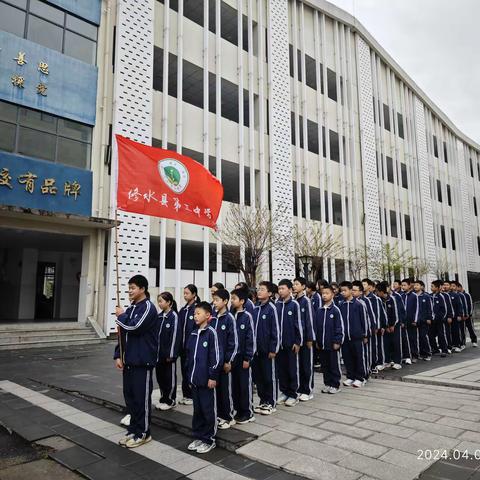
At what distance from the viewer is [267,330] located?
18.7 ft

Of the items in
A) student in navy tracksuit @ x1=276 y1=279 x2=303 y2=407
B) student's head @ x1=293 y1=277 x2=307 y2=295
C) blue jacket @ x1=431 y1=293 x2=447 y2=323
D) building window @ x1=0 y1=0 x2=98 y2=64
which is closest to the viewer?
student in navy tracksuit @ x1=276 y1=279 x2=303 y2=407

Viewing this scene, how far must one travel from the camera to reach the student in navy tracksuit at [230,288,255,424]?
199 inches

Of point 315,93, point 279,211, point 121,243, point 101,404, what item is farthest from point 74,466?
point 315,93

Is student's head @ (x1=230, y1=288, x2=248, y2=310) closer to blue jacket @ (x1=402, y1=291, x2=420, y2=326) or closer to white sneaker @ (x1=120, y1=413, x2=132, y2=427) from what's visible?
white sneaker @ (x1=120, y1=413, x2=132, y2=427)

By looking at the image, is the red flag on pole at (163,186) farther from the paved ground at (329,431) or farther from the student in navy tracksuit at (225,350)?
the paved ground at (329,431)

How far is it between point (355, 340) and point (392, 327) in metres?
2.10

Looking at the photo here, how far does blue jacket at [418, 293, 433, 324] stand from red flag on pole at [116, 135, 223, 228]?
227 inches

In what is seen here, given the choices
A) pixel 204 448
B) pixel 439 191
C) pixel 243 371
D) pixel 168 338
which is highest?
pixel 439 191

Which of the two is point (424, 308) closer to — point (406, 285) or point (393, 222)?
point (406, 285)

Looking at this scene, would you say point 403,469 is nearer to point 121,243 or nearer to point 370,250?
point 121,243

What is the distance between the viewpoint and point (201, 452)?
4.13 m

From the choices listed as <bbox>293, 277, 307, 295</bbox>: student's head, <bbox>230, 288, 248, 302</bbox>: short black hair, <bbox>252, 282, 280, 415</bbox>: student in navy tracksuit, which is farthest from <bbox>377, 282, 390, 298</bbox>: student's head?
<bbox>230, 288, 248, 302</bbox>: short black hair

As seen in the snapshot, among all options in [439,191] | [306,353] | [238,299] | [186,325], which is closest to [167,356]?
[186,325]

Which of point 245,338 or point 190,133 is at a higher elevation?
point 190,133
